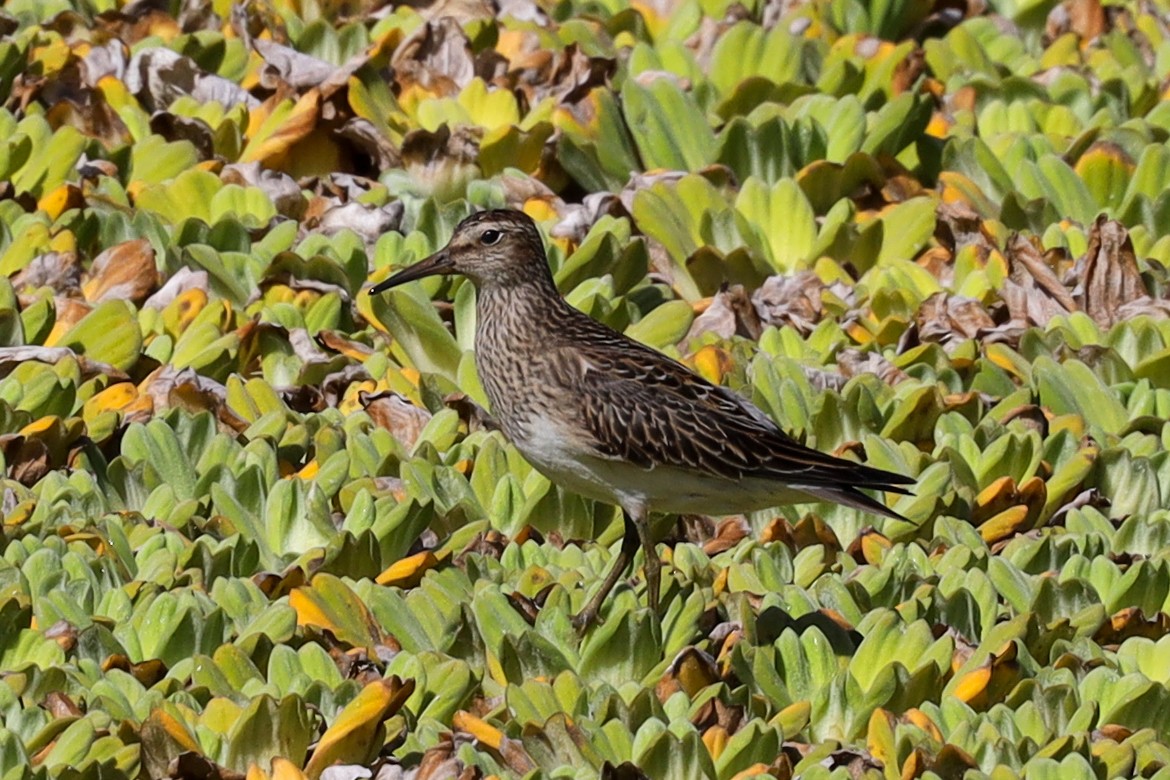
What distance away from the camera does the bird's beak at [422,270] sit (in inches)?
253

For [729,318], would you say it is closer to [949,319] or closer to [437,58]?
→ [949,319]

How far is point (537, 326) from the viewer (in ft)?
20.4

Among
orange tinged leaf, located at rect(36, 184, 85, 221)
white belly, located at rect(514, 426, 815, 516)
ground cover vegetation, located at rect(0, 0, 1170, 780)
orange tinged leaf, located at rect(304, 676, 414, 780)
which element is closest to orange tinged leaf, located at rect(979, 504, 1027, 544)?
ground cover vegetation, located at rect(0, 0, 1170, 780)

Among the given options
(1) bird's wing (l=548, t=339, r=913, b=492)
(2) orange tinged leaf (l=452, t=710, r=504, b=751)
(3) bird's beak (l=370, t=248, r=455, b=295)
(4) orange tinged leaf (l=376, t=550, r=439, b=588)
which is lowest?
(4) orange tinged leaf (l=376, t=550, r=439, b=588)

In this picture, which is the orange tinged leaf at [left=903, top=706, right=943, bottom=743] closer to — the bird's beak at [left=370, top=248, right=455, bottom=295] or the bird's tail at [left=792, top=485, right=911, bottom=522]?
the bird's tail at [left=792, top=485, right=911, bottom=522]

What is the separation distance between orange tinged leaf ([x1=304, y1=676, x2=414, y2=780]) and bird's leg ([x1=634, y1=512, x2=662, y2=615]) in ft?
2.95

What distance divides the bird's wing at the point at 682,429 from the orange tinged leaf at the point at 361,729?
1.19 m

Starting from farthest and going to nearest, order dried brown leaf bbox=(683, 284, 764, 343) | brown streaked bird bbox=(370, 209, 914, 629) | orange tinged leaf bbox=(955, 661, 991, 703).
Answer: dried brown leaf bbox=(683, 284, 764, 343) < brown streaked bird bbox=(370, 209, 914, 629) < orange tinged leaf bbox=(955, 661, 991, 703)

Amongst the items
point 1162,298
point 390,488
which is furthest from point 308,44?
point 1162,298

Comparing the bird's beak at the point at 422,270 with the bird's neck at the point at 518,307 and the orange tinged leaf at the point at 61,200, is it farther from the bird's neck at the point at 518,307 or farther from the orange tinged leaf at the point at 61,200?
the orange tinged leaf at the point at 61,200

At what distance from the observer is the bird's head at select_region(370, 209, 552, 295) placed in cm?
643

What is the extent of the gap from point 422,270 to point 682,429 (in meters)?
1.09

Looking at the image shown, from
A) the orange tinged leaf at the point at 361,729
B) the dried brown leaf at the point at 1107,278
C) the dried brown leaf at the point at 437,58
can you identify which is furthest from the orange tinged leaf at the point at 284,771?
the dried brown leaf at the point at 437,58

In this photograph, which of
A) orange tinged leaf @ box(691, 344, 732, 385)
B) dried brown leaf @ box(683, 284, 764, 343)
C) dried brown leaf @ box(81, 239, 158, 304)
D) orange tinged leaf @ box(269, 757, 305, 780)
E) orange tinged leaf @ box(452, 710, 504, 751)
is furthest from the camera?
dried brown leaf @ box(683, 284, 764, 343)
